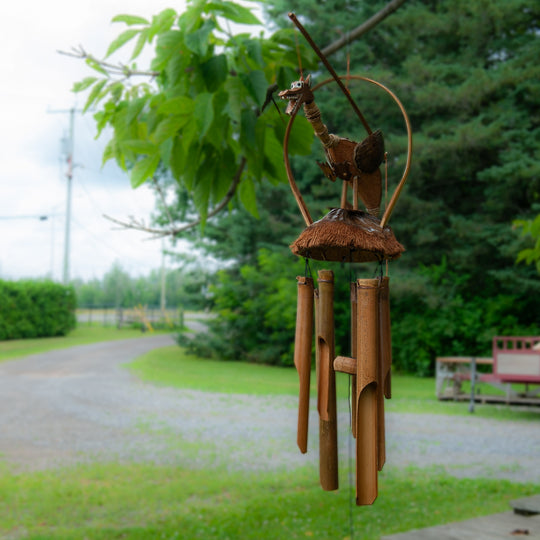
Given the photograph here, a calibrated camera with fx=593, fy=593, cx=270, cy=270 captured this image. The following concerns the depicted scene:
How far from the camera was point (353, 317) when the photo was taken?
122 centimetres

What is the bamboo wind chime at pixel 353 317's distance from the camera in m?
1.06

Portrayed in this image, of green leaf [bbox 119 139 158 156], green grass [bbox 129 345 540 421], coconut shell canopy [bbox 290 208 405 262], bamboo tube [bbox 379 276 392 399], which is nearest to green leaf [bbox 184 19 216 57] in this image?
green leaf [bbox 119 139 158 156]

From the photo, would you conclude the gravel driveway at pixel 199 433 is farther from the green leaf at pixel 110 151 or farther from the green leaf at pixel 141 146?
the green leaf at pixel 141 146

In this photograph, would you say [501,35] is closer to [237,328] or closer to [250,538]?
[237,328]

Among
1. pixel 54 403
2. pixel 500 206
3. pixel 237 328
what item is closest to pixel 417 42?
pixel 500 206

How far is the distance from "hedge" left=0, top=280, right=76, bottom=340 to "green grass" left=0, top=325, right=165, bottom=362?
0.29 metres

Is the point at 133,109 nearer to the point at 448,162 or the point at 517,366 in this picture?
the point at 517,366

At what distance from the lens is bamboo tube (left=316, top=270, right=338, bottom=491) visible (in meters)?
1.16

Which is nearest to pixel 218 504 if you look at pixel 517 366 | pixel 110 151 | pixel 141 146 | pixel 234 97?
pixel 110 151

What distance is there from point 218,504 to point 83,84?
3122 millimetres

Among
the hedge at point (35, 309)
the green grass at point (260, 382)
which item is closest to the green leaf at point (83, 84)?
the green grass at point (260, 382)

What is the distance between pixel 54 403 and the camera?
831 cm

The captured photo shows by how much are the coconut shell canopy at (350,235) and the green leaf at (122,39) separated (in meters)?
1.03

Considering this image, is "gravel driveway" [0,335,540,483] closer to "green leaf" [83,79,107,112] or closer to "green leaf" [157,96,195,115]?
"green leaf" [83,79,107,112]
